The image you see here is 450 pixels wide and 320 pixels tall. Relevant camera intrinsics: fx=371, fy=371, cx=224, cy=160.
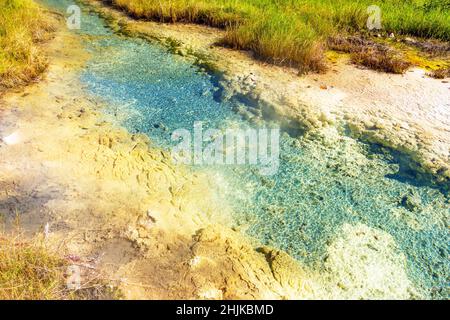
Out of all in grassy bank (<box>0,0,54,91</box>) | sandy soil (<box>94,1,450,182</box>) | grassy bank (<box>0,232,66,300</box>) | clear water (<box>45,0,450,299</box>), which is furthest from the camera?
grassy bank (<box>0,0,54,91</box>)

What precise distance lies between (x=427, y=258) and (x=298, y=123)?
2.38 metres

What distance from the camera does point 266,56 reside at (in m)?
6.77

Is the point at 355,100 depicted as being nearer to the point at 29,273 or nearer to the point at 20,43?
the point at 29,273

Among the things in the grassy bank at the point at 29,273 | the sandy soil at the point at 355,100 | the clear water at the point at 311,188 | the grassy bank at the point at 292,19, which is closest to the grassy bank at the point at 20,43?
the clear water at the point at 311,188

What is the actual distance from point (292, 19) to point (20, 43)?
5.12 metres

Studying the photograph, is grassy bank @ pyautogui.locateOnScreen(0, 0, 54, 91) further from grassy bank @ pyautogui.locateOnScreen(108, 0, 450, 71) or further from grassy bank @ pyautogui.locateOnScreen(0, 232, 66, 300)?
grassy bank @ pyautogui.locateOnScreen(0, 232, 66, 300)

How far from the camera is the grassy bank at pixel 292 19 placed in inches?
263

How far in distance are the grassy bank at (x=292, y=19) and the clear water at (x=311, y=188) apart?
5.59ft

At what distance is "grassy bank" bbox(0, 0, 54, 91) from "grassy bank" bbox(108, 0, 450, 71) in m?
2.25

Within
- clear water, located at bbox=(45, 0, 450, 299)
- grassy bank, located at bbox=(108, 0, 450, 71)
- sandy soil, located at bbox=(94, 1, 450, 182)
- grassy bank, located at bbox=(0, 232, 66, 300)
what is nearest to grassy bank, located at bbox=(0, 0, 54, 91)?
clear water, located at bbox=(45, 0, 450, 299)

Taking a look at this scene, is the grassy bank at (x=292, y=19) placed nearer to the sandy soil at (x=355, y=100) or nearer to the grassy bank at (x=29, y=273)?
the sandy soil at (x=355, y=100)

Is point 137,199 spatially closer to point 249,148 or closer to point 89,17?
point 249,148

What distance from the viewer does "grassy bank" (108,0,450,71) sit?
21.9ft
